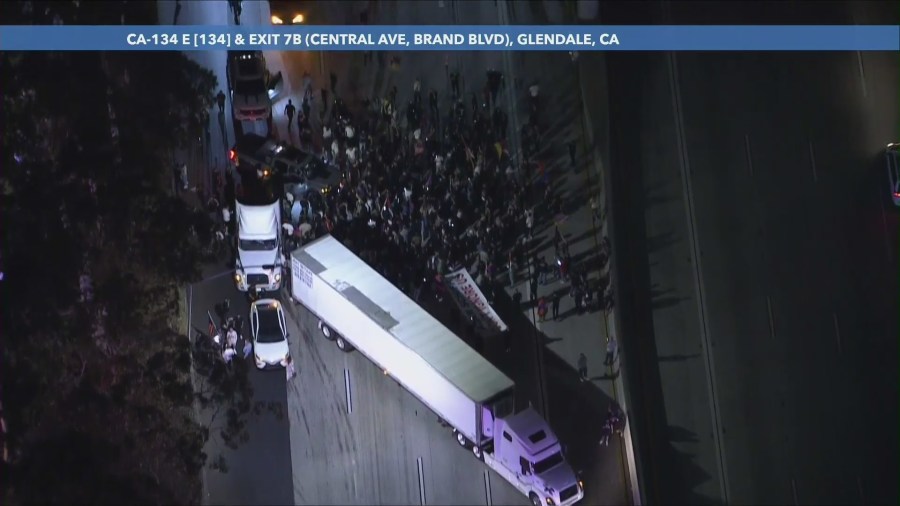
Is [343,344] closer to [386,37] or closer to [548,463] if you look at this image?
[548,463]

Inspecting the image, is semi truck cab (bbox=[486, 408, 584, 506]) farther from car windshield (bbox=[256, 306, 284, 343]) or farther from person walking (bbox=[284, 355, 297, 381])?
car windshield (bbox=[256, 306, 284, 343])

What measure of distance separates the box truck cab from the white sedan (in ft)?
1.33

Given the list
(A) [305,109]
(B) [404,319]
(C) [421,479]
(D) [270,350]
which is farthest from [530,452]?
(A) [305,109]

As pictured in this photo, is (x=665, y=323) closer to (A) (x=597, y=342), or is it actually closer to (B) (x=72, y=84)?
(A) (x=597, y=342)

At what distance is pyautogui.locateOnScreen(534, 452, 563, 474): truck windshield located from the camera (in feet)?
41.1

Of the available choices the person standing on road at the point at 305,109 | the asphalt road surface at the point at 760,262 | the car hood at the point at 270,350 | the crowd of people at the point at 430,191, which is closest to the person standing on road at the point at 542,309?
the crowd of people at the point at 430,191

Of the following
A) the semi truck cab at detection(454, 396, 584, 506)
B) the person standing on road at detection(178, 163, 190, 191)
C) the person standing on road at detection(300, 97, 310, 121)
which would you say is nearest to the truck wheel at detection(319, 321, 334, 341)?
the semi truck cab at detection(454, 396, 584, 506)

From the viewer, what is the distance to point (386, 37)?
13.5 meters

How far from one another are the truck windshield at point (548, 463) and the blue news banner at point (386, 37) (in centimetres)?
598

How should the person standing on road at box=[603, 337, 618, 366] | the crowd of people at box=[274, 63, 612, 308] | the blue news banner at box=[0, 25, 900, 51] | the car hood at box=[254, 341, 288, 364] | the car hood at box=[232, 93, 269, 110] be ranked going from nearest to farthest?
the blue news banner at box=[0, 25, 900, 51]
the car hood at box=[254, 341, 288, 364]
the person standing on road at box=[603, 337, 618, 366]
the crowd of people at box=[274, 63, 612, 308]
the car hood at box=[232, 93, 269, 110]

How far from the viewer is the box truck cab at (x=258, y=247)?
523 inches

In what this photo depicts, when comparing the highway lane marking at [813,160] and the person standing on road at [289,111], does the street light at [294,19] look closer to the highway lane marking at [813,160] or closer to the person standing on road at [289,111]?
the person standing on road at [289,111]

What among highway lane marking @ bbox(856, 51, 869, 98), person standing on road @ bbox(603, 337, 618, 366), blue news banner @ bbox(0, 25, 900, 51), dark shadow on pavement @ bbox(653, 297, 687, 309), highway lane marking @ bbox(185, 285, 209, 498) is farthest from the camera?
highway lane marking @ bbox(856, 51, 869, 98)

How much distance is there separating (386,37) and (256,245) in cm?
377
